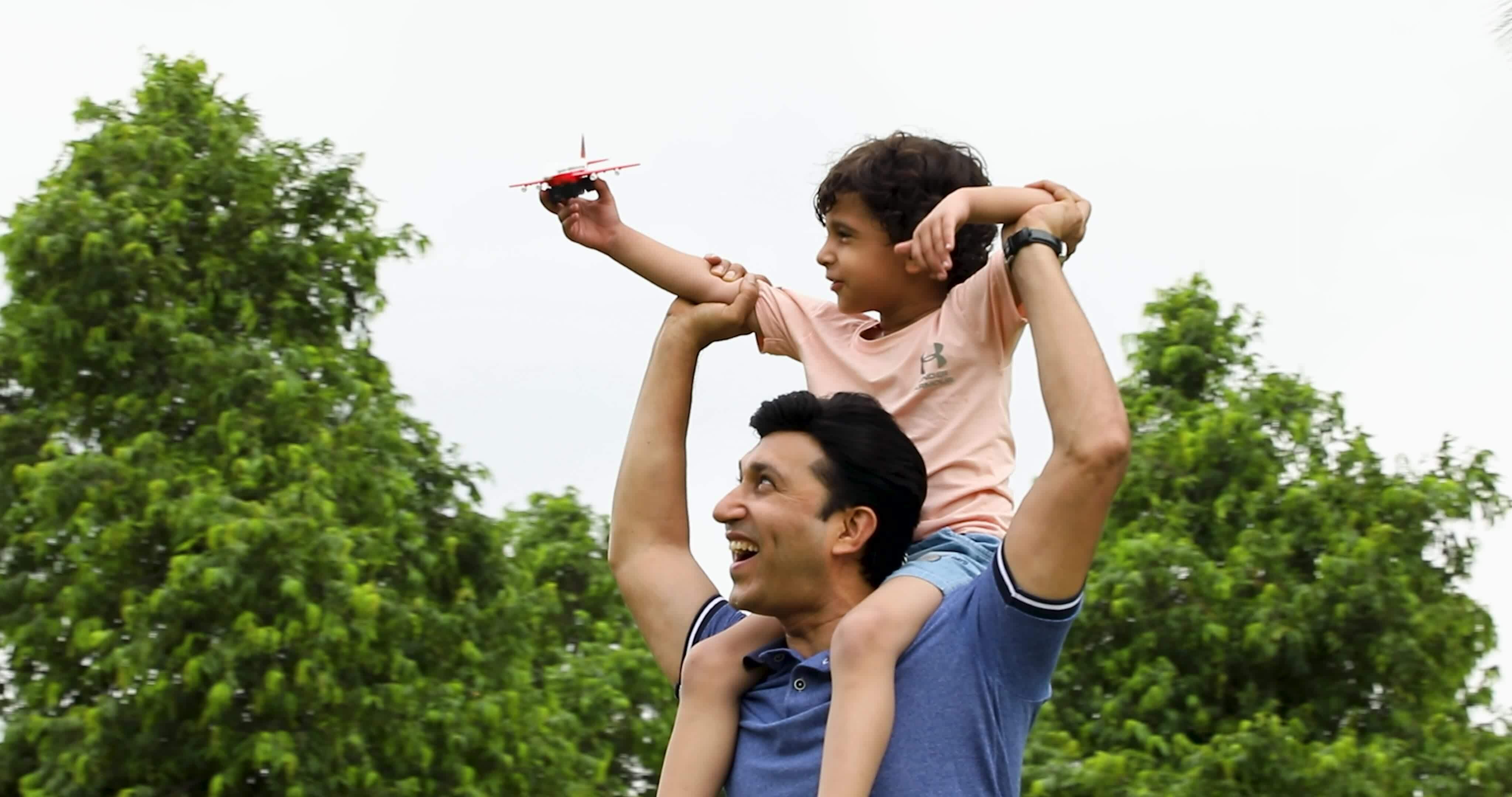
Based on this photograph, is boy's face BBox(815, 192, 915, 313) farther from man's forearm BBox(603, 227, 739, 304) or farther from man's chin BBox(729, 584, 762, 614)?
man's chin BBox(729, 584, 762, 614)

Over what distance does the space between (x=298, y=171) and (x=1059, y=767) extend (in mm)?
5931

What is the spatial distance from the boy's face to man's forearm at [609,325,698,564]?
0.91 feet

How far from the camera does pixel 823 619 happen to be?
11.6 ft

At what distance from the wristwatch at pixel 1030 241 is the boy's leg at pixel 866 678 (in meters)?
Answer: 0.51

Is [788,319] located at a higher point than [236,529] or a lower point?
lower

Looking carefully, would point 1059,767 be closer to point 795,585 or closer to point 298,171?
point 298,171

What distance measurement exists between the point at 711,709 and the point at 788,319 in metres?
0.75

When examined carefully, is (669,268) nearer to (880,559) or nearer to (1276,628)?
(880,559)

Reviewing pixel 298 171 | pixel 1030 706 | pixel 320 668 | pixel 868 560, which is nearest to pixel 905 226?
pixel 868 560

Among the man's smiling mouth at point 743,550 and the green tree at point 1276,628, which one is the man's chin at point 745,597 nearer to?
the man's smiling mouth at point 743,550

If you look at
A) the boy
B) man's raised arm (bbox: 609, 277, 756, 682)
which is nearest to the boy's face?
the boy

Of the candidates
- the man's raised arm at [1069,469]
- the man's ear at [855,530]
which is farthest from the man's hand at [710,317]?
the man's raised arm at [1069,469]

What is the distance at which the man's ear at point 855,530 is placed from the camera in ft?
11.5

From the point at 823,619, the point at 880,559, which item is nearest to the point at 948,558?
the point at 880,559
